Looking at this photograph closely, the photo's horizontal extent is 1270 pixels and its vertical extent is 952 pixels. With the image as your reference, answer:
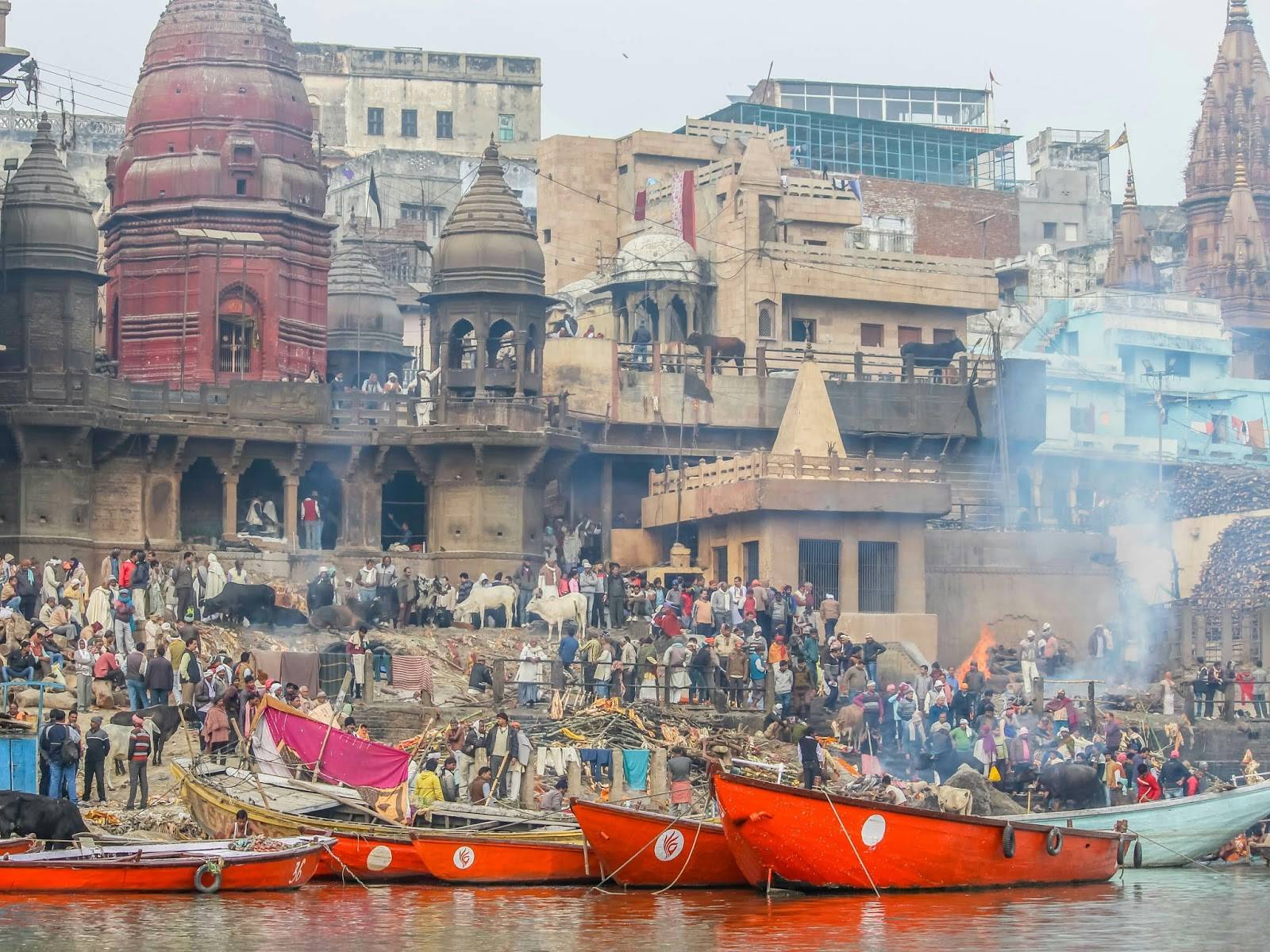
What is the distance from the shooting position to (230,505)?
149 ft

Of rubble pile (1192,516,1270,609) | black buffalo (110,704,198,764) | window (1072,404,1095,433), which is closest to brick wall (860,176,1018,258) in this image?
window (1072,404,1095,433)

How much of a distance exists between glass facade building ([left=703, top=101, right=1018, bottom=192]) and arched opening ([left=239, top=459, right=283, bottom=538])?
3223 centimetres

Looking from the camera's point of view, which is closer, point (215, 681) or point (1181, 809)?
point (1181, 809)

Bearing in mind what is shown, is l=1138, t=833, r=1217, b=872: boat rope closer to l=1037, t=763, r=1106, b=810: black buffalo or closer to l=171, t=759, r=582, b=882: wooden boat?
l=1037, t=763, r=1106, b=810: black buffalo

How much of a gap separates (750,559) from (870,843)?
20721 mm

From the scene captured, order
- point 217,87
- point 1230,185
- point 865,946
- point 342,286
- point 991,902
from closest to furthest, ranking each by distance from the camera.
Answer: point 865,946
point 991,902
point 217,87
point 342,286
point 1230,185

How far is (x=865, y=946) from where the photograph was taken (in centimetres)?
2238

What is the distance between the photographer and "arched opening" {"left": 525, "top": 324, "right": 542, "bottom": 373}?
1905 inches

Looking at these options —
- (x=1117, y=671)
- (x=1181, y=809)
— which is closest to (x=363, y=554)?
(x=1117, y=671)

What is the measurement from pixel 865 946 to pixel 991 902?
13.1ft

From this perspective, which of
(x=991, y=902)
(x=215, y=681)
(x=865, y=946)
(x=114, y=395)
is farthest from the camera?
(x=114, y=395)

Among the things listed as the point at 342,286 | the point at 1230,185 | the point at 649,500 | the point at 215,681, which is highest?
the point at 1230,185

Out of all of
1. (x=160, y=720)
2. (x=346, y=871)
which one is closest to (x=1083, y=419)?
(x=160, y=720)

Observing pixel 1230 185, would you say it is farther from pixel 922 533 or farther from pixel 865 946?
pixel 865 946
